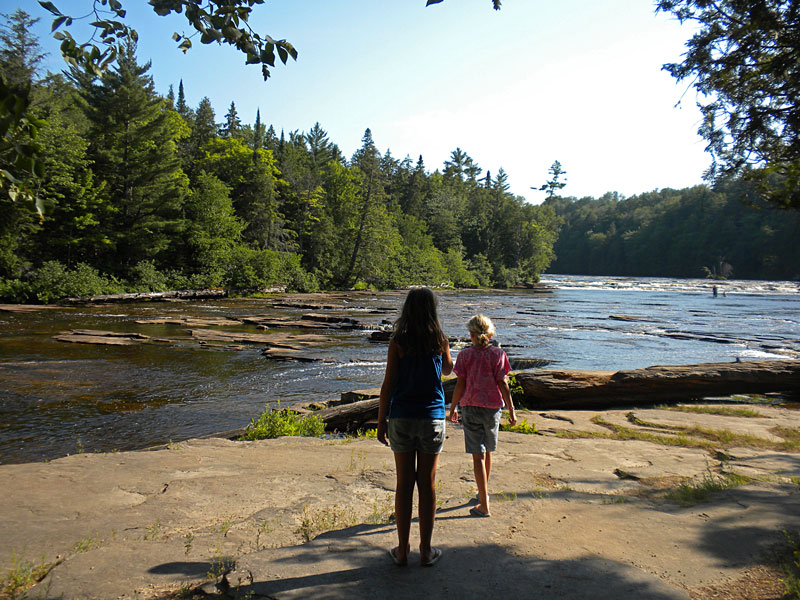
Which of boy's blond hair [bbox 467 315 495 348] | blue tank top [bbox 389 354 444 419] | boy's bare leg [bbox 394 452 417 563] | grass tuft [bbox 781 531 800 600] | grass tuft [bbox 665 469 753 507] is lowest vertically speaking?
grass tuft [bbox 665 469 753 507]

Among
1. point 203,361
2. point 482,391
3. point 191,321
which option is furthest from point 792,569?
point 191,321

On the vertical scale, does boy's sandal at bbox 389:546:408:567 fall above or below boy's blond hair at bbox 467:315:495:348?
below

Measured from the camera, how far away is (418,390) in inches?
146

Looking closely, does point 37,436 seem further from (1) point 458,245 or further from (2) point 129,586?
(1) point 458,245

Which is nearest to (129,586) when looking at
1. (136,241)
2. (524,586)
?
(524,586)

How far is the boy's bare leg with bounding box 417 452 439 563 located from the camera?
352 cm

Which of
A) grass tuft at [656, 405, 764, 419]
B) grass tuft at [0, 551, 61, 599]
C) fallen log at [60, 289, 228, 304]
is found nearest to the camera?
grass tuft at [0, 551, 61, 599]

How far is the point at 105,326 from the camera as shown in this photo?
65.4 feet

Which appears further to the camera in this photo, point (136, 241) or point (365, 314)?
point (136, 241)

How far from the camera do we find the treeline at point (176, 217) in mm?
31891

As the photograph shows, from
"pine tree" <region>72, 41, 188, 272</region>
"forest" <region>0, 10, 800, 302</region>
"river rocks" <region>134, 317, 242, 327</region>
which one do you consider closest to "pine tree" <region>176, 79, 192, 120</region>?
"forest" <region>0, 10, 800, 302</region>

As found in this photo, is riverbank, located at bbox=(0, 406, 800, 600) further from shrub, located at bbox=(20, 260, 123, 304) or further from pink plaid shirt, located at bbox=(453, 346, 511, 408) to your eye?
shrub, located at bbox=(20, 260, 123, 304)

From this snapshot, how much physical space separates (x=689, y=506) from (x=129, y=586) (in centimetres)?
435

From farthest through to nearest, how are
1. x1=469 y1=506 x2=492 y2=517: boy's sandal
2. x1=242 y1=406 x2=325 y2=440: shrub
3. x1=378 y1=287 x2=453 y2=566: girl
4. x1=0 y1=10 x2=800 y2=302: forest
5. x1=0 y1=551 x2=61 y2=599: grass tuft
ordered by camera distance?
x1=0 y1=10 x2=800 y2=302: forest
x1=242 y1=406 x2=325 y2=440: shrub
x1=469 y1=506 x2=492 y2=517: boy's sandal
x1=378 y1=287 x2=453 y2=566: girl
x1=0 y1=551 x2=61 y2=599: grass tuft
